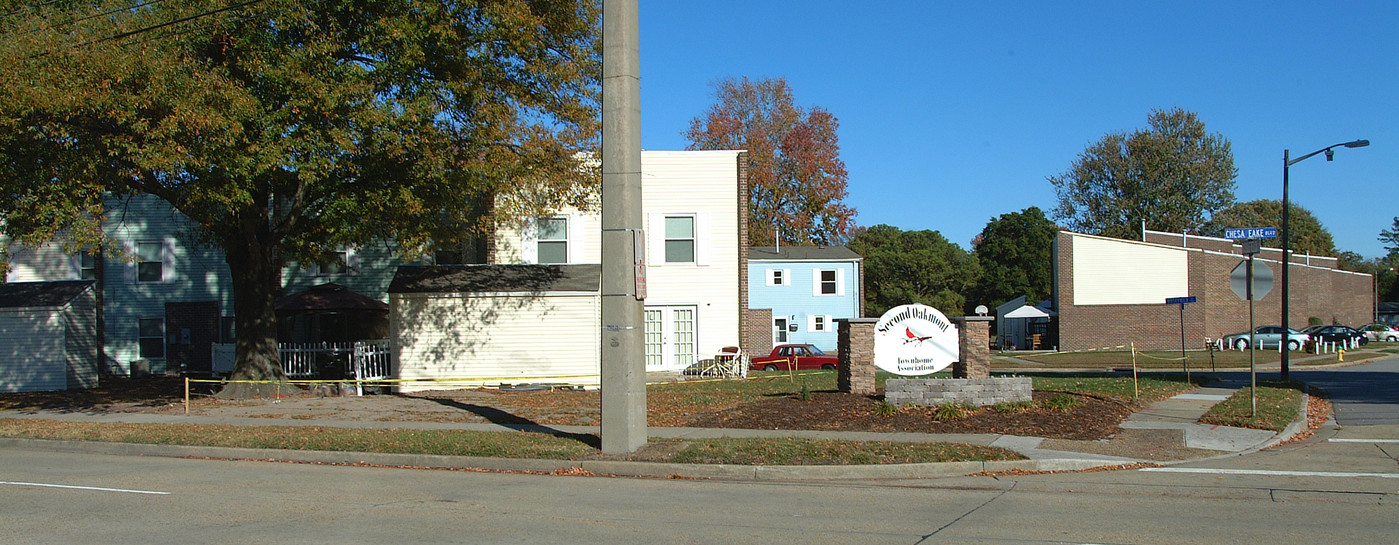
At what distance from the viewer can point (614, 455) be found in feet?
39.8

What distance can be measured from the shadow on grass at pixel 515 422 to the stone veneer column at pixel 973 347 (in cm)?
629

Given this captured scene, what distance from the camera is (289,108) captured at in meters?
16.2

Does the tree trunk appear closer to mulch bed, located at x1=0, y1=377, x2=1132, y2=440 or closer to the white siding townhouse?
mulch bed, located at x1=0, y1=377, x2=1132, y2=440

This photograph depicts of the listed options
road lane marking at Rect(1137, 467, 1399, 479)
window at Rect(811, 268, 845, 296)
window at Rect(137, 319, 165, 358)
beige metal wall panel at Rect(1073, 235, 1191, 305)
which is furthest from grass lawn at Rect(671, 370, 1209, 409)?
beige metal wall panel at Rect(1073, 235, 1191, 305)

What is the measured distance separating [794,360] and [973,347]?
1681 centimetres

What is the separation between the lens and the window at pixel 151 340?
100ft

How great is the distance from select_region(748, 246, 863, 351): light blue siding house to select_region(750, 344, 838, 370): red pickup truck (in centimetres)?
1145

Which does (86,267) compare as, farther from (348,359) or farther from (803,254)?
(803,254)

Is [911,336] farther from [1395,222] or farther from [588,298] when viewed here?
[1395,222]

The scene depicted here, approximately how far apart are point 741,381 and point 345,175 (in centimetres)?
1029

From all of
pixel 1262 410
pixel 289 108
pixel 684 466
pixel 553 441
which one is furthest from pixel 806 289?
pixel 684 466

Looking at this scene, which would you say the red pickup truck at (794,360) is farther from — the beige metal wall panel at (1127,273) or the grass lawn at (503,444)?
the beige metal wall panel at (1127,273)

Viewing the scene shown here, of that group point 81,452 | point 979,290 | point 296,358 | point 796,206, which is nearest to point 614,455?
point 81,452

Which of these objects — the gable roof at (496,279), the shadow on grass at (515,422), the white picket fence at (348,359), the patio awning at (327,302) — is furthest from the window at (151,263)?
the shadow on grass at (515,422)
